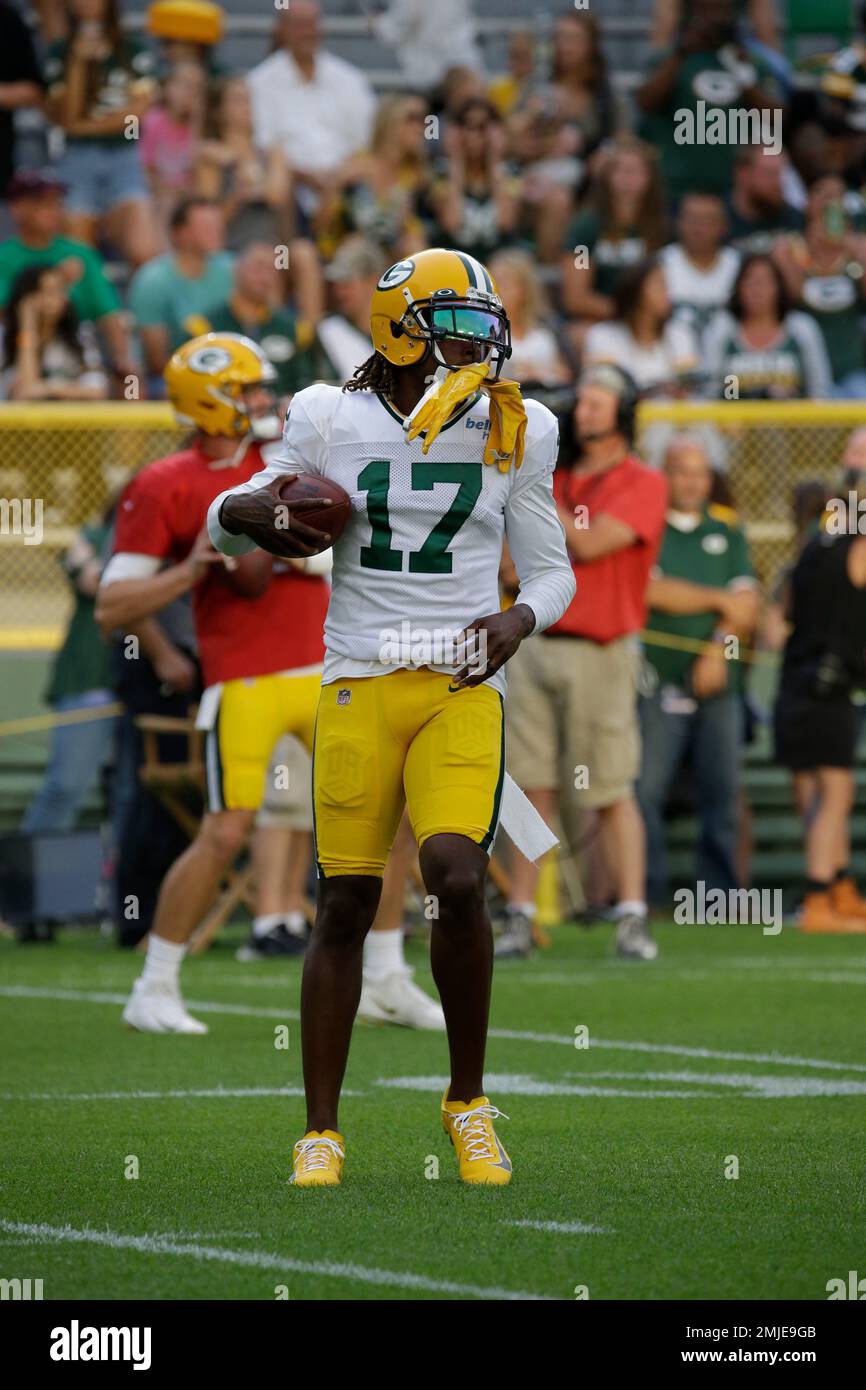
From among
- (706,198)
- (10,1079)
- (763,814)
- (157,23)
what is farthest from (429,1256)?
(157,23)

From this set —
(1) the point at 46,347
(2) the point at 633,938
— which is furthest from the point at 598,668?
(1) the point at 46,347

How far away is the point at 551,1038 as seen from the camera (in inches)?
319

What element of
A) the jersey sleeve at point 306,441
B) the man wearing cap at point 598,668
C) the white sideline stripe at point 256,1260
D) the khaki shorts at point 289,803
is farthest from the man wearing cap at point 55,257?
the white sideline stripe at point 256,1260

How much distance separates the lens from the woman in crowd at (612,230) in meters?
15.8

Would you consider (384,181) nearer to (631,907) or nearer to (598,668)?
Result: (598,668)

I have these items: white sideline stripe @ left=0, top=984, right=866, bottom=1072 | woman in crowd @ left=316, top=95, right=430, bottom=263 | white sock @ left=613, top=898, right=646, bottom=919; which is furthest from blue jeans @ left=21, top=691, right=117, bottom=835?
woman in crowd @ left=316, top=95, right=430, bottom=263

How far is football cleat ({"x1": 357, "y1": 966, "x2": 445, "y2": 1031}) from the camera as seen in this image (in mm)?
8453

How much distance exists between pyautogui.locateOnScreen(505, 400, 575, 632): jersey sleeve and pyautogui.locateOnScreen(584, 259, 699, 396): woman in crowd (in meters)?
8.98

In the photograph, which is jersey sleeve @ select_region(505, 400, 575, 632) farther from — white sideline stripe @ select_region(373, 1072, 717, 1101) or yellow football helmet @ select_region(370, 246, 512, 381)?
white sideline stripe @ select_region(373, 1072, 717, 1101)

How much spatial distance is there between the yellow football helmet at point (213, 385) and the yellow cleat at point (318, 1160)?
3.59 metres

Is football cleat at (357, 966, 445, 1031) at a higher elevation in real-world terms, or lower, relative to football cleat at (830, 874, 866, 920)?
higher

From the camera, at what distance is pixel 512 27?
19188mm
